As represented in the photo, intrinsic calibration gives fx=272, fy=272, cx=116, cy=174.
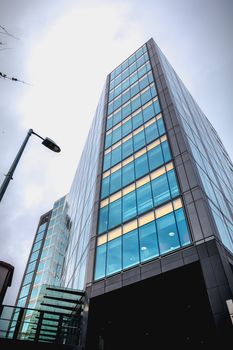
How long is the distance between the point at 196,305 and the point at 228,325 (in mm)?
6607

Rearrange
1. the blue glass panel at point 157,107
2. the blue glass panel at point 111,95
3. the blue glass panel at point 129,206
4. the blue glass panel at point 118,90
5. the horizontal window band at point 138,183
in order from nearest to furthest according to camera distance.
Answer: the blue glass panel at point 129,206 → the horizontal window band at point 138,183 → the blue glass panel at point 157,107 → the blue glass panel at point 118,90 → the blue glass panel at point 111,95

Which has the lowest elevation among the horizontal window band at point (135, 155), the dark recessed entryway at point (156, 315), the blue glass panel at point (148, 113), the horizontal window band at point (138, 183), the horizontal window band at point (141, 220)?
the dark recessed entryway at point (156, 315)

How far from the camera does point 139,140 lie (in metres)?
29.3

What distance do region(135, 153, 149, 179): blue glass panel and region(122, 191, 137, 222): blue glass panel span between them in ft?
7.34

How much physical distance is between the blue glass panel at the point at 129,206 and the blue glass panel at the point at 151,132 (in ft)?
21.4

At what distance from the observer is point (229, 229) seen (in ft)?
71.3

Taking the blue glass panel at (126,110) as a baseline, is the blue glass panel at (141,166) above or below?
below

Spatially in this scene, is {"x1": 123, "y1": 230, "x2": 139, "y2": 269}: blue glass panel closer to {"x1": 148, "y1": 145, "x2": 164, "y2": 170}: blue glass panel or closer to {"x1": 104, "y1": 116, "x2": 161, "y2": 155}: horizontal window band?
{"x1": 148, "y1": 145, "x2": 164, "y2": 170}: blue glass panel

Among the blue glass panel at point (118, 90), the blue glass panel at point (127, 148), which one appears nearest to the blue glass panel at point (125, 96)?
the blue glass panel at point (118, 90)

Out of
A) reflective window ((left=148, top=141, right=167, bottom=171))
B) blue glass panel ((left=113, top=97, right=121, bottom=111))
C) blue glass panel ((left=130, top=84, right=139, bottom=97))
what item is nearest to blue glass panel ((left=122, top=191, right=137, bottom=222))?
reflective window ((left=148, top=141, right=167, bottom=171))

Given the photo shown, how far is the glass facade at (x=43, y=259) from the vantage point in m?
57.9

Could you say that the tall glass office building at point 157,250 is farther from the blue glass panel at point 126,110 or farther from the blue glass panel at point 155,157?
the blue glass panel at point 126,110

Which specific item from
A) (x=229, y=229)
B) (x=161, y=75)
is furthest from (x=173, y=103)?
(x=229, y=229)

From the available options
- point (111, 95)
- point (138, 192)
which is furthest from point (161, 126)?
point (111, 95)
